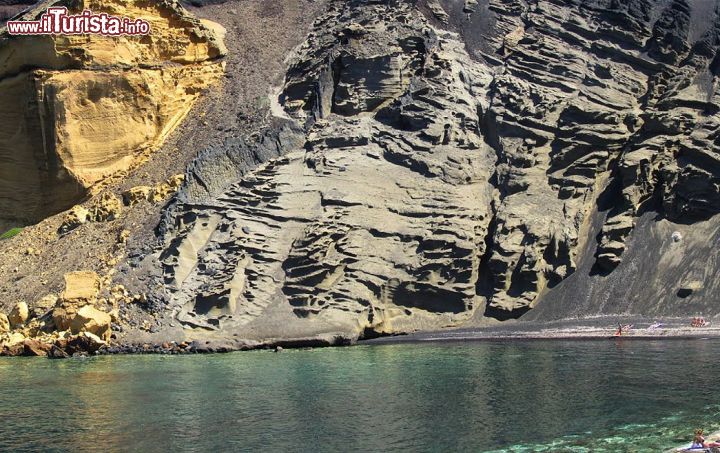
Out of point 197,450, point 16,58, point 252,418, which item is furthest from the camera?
point 16,58

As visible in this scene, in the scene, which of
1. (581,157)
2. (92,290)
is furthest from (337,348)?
(581,157)

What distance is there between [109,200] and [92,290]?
9488mm

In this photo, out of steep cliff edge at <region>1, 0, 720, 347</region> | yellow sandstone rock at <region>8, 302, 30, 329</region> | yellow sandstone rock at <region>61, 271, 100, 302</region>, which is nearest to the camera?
yellow sandstone rock at <region>61, 271, 100, 302</region>

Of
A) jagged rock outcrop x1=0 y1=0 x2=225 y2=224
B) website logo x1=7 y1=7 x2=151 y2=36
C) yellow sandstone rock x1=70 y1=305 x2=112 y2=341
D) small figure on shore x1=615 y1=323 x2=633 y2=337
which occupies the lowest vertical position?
small figure on shore x1=615 y1=323 x2=633 y2=337

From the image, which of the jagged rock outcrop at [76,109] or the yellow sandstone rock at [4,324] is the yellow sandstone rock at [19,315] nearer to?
the yellow sandstone rock at [4,324]

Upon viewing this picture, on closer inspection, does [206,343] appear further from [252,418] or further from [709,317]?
[709,317]

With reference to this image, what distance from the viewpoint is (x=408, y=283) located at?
128ft

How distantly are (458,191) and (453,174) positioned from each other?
100 cm

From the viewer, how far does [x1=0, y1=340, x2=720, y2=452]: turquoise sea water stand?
18734 mm

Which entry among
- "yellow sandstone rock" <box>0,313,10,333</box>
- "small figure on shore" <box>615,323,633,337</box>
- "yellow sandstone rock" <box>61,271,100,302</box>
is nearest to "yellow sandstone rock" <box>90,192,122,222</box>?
"yellow sandstone rock" <box>61,271,100,302</box>

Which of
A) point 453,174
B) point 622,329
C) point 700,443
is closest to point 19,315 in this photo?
point 453,174

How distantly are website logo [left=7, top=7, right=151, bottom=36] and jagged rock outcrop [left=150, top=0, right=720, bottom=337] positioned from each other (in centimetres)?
1097

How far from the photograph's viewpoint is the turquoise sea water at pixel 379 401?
18734 mm

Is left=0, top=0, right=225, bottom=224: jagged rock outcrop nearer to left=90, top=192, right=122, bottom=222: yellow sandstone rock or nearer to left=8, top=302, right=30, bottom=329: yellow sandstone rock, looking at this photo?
left=90, top=192, right=122, bottom=222: yellow sandstone rock
